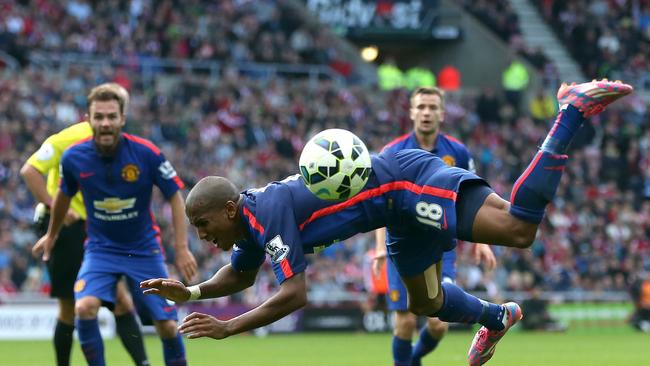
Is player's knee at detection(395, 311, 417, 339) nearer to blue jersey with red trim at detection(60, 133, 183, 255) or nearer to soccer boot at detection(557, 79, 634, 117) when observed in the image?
blue jersey with red trim at detection(60, 133, 183, 255)

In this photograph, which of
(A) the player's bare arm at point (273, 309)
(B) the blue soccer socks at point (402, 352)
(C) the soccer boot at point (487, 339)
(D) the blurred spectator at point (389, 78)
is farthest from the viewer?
(D) the blurred spectator at point (389, 78)

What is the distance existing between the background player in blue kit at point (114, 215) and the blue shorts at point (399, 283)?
204cm

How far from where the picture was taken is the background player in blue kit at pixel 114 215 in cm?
1038

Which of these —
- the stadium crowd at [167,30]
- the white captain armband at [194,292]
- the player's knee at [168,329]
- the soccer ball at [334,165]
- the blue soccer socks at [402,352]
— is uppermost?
the stadium crowd at [167,30]

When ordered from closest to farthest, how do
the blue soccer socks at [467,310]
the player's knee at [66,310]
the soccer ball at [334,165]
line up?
1. the soccer ball at [334,165]
2. the blue soccer socks at [467,310]
3. the player's knee at [66,310]

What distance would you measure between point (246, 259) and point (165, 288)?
3.08 ft

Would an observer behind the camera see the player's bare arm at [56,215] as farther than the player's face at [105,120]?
Yes

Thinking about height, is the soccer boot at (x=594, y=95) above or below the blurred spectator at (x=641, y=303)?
above

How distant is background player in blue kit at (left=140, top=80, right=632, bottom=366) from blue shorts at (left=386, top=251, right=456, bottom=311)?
2.67 meters

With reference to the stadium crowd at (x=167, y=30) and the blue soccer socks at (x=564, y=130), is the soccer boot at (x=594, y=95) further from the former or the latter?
the stadium crowd at (x=167, y=30)

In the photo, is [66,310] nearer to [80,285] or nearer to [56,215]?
[80,285]

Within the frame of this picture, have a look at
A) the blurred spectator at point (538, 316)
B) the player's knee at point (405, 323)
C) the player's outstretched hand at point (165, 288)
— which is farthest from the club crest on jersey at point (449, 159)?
the blurred spectator at point (538, 316)

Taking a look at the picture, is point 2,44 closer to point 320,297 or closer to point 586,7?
point 320,297

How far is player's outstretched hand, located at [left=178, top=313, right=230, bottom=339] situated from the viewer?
7766 mm
